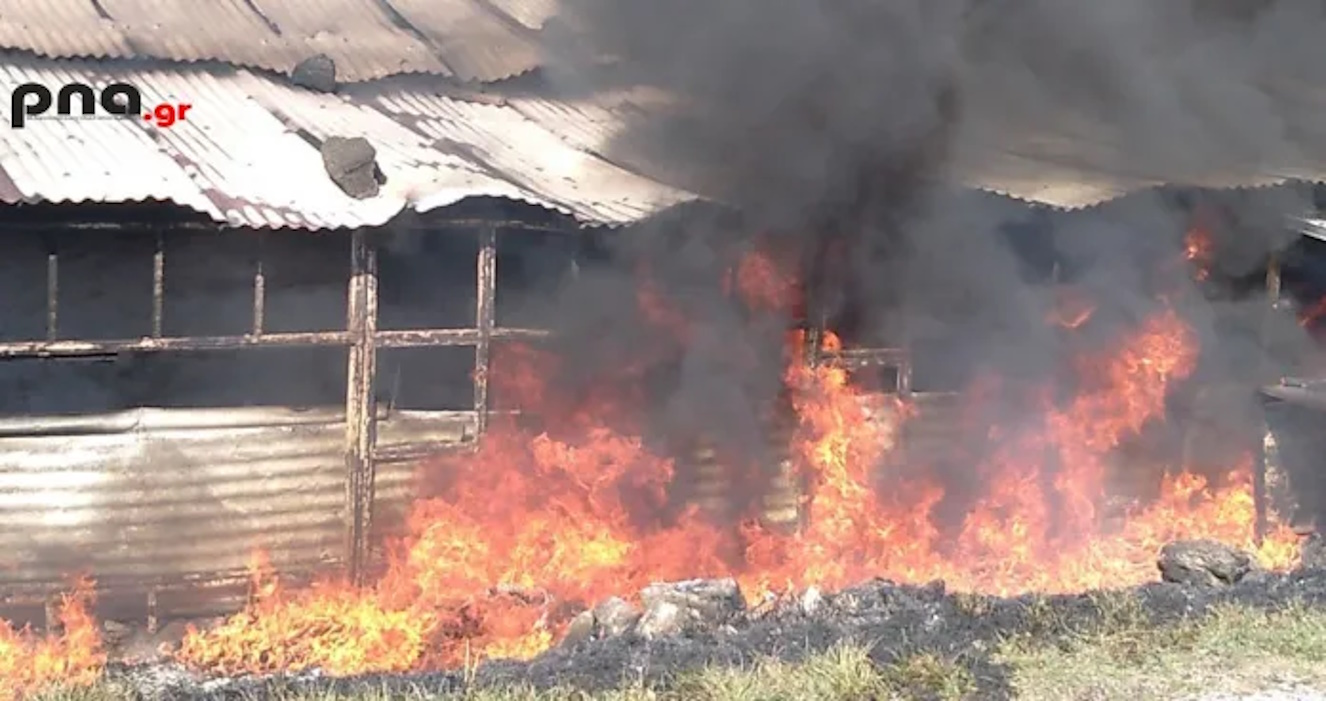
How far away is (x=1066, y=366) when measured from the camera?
1030 centimetres

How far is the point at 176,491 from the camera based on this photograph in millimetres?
7703

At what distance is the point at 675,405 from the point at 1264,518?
540cm

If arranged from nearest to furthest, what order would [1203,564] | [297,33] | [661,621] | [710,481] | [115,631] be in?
[661,621]
[115,631]
[1203,564]
[710,481]
[297,33]

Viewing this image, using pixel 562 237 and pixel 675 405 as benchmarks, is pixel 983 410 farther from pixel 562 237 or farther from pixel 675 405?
pixel 562 237

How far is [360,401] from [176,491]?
1.23 meters

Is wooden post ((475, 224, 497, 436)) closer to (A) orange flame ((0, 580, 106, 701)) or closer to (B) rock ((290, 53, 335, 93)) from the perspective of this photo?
(B) rock ((290, 53, 335, 93))

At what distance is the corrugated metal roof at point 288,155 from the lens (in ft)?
23.0

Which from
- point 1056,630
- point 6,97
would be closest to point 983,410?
point 1056,630

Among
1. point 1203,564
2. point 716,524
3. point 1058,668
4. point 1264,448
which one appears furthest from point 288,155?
point 1264,448

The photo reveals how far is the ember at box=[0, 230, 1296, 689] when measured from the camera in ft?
25.3

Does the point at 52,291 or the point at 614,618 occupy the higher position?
the point at 52,291

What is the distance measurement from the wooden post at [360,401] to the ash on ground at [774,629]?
132 centimetres

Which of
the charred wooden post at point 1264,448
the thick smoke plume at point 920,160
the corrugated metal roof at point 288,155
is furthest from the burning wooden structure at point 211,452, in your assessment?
the charred wooden post at point 1264,448

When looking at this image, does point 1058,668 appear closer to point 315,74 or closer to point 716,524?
point 716,524
